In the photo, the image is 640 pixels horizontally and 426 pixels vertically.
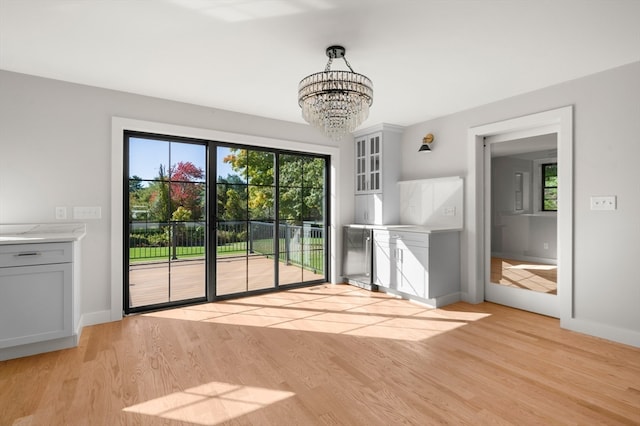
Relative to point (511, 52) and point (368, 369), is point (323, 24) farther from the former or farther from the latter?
point (368, 369)

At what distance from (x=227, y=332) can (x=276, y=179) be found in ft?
7.22

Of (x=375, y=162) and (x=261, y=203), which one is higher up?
(x=375, y=162)

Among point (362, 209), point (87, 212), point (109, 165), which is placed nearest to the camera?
point (87, 212)

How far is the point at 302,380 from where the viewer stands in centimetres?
222

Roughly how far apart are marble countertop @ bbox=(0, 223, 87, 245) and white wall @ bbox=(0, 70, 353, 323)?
76 millimetres

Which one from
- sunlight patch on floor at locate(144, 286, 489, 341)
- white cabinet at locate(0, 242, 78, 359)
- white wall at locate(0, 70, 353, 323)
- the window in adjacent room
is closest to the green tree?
white wall at locate(0, 70, 353, 323)

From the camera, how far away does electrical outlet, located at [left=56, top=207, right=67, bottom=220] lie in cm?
313

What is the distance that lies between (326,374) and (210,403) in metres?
0.79

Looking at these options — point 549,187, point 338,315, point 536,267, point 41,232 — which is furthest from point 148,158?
point 536,267

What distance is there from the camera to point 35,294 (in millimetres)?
2547

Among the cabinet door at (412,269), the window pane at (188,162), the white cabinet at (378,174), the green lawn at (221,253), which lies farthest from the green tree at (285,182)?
the cabinet door at (412,269)

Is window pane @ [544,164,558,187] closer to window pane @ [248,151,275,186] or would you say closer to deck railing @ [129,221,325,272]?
deck railing @ [129,221,325,272]

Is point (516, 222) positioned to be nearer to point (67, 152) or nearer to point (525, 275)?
point (525, 275)

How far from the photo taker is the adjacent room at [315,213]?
6.79 feet
